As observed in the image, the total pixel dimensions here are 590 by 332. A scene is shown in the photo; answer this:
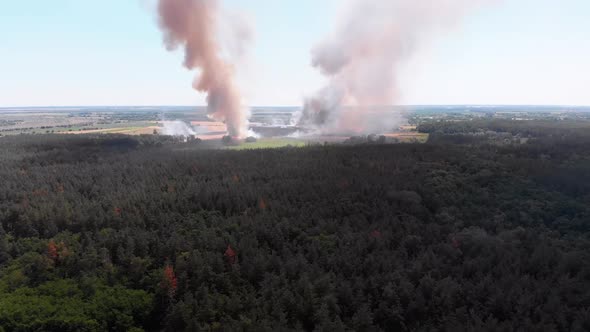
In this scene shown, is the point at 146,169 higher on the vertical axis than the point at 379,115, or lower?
lower

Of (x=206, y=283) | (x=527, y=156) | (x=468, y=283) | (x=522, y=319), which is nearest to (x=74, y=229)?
(x=206, y=283)

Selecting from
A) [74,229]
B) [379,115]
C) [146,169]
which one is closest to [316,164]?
[146,169]

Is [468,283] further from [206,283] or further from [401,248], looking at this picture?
[206,283]

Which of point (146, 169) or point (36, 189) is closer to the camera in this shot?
point (36, 189)

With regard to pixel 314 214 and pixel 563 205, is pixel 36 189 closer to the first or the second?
pixel 314 214

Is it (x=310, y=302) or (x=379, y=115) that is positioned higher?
(x=379, y=115)

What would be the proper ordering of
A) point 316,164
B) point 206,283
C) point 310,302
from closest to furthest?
1. point 310,302
2. point 206,283
3. point 316,164

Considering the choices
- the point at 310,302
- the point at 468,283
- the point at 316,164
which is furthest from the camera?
the point at 316,164
